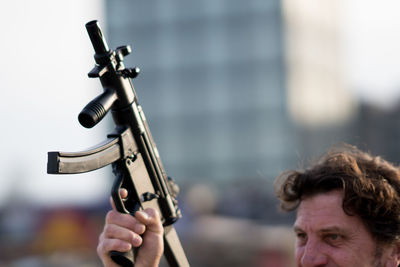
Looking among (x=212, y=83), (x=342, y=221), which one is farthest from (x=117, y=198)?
(x=212, y=83)

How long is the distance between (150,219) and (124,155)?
32 cm

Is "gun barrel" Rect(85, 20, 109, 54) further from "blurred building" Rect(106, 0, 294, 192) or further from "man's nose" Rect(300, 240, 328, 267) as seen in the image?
"blurred building" Rect(106, 0, 294, 192)

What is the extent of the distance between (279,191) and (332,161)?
16.7 inches

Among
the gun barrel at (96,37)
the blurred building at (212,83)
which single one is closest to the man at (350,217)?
the gun barrel at (96,37)

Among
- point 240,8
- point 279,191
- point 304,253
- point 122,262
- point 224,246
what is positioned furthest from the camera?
point 240,8

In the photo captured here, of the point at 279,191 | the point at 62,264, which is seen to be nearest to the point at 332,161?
the point at 279,191

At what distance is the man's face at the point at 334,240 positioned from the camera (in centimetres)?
287

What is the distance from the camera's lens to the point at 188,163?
1925 inches

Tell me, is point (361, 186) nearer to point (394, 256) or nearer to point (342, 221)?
point (342, 221)

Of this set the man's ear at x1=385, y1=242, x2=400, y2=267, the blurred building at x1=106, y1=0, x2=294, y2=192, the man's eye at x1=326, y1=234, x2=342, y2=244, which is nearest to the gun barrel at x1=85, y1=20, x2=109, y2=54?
the man's eye at x1=326, y1=234, x2=342, y2=244

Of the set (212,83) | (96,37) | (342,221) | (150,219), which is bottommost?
(212,83)

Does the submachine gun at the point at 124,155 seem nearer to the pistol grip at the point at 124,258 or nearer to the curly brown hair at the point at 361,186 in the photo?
the pistol grip at the point at 124,258

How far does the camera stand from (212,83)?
48.8 m

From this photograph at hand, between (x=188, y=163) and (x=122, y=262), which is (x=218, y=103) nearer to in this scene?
(x=188, y=163)
